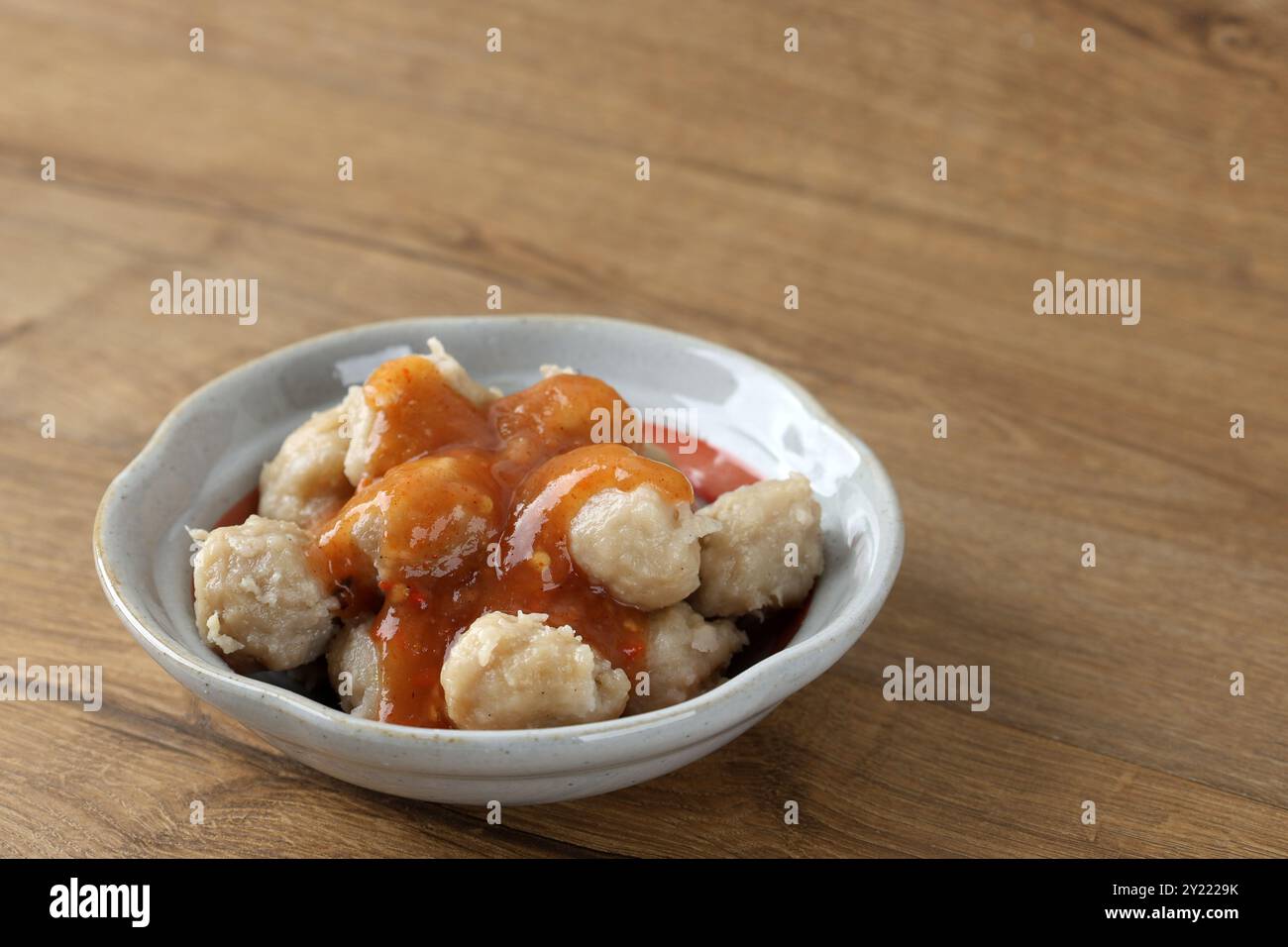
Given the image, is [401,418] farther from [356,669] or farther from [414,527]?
[356,669]

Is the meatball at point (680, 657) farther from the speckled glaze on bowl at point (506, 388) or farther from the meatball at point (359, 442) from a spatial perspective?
the meatball at point (359, 442)

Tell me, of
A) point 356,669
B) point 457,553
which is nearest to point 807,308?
point 457,553

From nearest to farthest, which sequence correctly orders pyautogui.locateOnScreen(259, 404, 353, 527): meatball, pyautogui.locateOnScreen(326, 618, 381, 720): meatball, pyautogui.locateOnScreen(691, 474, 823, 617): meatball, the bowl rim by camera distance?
the bowl rim → pyautogui.locateOnScreen(326, 618, 381, 720): meatball → pyautogui.locateOnScreen(691, 474, 823, 617): meatball → pyautogui.locateOnScreen(259, 404, 353, 527): meatball

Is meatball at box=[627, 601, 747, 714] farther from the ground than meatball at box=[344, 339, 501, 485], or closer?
closer

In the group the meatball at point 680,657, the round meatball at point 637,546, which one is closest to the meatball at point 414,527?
the round meatball at point 637,546

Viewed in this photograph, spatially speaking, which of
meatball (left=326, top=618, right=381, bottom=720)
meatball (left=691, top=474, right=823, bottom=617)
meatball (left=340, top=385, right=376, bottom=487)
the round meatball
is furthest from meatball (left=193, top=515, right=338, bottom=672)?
meatball (left=691, top=474, right=823, bottom=617)

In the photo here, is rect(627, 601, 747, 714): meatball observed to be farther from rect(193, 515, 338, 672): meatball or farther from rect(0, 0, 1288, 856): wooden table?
rect(193, 515, 338, 672): meatball
